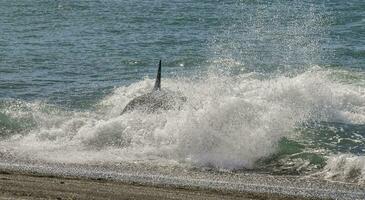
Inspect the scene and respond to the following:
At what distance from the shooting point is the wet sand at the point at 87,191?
9621 millimetres

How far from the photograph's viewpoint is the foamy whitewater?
1273cm

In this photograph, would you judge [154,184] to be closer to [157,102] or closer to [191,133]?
[191,133]

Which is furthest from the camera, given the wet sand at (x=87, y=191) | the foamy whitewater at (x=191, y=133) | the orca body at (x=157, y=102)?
the orca body at (x=157, y=102)

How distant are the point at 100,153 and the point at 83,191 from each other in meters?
3.39

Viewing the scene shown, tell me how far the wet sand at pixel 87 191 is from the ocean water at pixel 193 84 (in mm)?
1784

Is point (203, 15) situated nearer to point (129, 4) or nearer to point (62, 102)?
point (129, 4)

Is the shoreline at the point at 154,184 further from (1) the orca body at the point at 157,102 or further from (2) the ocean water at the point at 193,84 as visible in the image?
(1) the orca body at the point at 157,102

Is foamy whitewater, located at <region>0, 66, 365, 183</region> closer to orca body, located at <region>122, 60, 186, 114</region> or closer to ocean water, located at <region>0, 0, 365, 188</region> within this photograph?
ocean water, located at <region>0, 0, 365, 188</region>

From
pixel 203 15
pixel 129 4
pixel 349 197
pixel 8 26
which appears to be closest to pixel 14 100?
pixel 349 197

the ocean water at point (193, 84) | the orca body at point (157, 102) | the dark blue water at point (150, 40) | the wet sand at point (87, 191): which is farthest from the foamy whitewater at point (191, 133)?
the dark blue water at point (150, 40)

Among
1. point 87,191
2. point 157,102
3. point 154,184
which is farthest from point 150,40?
point 87,191

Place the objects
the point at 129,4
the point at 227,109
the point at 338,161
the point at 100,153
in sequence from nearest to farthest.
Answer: the point at 338,161
the point at 100,153
the point at 227,109
the point at 129,4

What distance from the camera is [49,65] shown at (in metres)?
23.6

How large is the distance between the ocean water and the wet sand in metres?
→ 1.78
